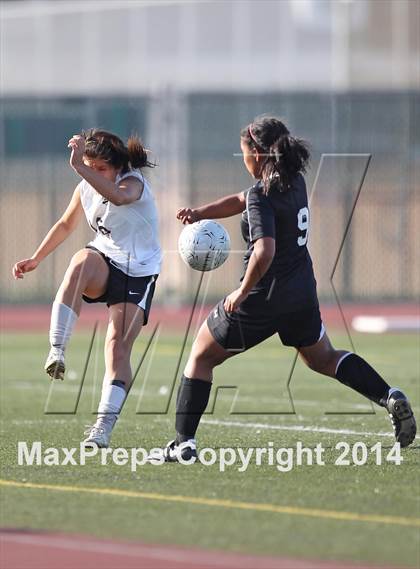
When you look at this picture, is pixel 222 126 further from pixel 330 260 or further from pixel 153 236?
pixel 153 236

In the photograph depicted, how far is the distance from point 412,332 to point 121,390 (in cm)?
1154

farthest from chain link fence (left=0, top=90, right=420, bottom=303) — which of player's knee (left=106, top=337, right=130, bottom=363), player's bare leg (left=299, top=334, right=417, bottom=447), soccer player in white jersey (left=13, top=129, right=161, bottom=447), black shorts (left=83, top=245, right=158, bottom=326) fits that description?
player's bare leg (left=299, top=334, right=417, bottom=447)

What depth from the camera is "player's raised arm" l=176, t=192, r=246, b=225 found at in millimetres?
8586

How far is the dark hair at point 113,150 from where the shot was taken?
8.95 meters

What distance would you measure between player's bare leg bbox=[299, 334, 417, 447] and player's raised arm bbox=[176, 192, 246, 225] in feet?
3.24

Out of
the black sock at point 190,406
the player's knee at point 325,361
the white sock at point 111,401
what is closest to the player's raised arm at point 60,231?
the white sock at point 111,401

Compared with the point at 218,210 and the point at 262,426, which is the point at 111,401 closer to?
the point at 218,210

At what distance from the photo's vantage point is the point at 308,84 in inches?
1378

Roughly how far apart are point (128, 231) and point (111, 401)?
1.14 metres

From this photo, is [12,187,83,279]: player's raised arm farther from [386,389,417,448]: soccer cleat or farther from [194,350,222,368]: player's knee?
[386,389,417,448]: soccer cleat

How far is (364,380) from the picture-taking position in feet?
28.2

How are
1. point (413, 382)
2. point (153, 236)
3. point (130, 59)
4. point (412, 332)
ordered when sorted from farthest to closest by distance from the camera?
point (130, 59)
point (412, 332)
point (413, 382)
point (153, 236)

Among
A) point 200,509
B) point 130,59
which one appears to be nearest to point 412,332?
point 200,509

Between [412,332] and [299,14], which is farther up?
[299,14]
